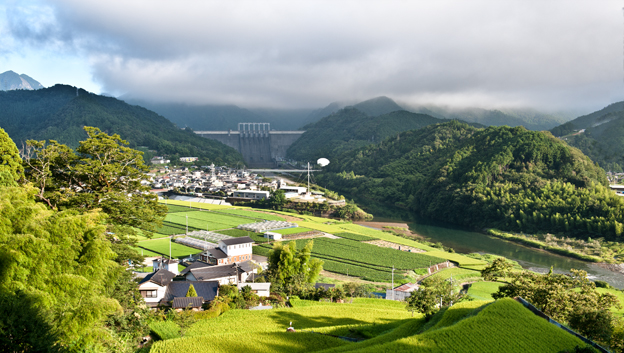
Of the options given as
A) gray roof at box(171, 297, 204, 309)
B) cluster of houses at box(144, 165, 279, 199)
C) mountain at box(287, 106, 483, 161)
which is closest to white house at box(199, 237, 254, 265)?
gray roof at box(171, 297, 204, 309)

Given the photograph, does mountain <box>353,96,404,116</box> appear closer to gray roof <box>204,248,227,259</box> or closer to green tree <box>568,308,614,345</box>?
gray roof <box>204,248,227,259</box>

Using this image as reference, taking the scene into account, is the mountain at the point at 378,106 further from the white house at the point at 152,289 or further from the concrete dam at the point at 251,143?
the white house at the point at 152,289

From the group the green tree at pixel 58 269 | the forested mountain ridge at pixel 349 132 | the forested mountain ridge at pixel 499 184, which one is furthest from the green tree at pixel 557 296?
the forested mountain ridge at pixel 349 132

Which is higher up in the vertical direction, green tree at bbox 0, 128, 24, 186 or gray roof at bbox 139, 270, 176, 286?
green tree at bbox 0, 128, 24, 186

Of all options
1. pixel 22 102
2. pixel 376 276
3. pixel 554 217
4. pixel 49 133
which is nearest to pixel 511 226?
pixel 554 217

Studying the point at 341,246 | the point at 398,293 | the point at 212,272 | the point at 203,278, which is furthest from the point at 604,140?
the point at 203,278

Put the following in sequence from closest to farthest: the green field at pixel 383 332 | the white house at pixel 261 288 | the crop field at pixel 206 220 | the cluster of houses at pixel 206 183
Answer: the green field at pixel 383 332, the white house at pixel 261 288, the crop field at pixel 206 220, the cluster of houses at pixel 206 183

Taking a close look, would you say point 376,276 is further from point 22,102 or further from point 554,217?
point 22,102

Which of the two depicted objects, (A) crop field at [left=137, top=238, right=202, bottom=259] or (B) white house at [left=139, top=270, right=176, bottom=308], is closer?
(B) white house at [left=139, top=270, right=176, bottom=308]
